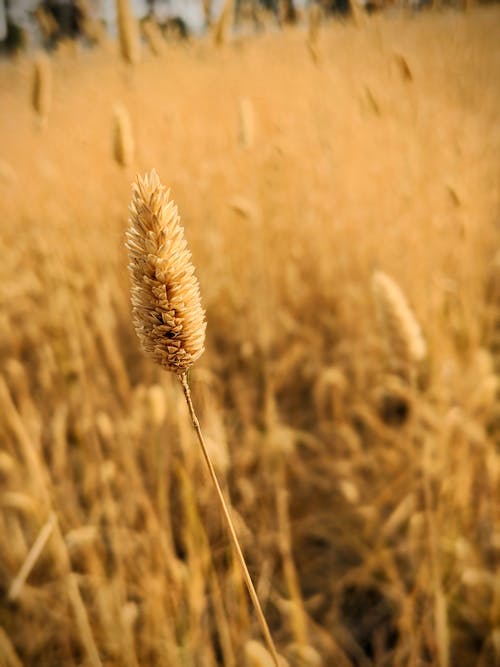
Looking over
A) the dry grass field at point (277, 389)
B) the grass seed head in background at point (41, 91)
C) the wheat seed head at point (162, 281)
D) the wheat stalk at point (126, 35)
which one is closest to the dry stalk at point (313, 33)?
the dry grass field at point (277, 389)

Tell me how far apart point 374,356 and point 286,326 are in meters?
0.28

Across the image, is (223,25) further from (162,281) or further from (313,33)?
(162,281)

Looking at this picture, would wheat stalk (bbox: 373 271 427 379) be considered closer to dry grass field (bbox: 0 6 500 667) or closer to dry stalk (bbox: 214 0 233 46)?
dry grass field (bbox: 0 6 500 667)

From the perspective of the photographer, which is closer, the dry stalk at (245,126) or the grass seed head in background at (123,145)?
the grass seed head in background at (123,145)

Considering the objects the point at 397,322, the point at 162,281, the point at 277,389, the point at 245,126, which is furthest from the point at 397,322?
the point at 277,389

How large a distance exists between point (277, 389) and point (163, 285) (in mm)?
1208

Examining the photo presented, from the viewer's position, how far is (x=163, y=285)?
0.87 ft

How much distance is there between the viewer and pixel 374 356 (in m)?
1.40

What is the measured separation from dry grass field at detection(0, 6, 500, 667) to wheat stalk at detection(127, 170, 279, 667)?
1.19ft

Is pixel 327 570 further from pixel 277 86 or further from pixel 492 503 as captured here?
pixel 277 86

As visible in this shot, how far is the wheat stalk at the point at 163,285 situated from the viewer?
259 mm

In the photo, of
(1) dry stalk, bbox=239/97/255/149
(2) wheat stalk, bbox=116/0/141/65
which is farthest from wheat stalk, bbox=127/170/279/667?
(1) dry stalk, bbox=239/97/255/149

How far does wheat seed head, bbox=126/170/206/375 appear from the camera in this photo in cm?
26

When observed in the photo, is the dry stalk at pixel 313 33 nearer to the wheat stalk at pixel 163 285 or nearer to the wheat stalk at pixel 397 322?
the wheat stalk at pixel 397 322
